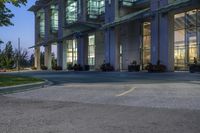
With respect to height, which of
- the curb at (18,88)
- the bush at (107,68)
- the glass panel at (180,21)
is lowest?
the curb at (18,88)

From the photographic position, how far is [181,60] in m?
47.7

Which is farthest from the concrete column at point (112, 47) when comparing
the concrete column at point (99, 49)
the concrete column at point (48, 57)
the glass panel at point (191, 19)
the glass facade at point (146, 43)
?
the concrete column at point (48, 57)

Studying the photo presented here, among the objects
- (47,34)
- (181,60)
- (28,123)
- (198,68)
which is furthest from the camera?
(47,34)

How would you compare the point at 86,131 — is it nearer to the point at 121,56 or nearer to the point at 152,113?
the point at 152,113

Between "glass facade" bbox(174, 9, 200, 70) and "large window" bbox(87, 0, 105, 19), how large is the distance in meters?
15.8

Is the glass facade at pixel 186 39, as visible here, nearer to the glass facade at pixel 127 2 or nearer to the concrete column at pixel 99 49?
the glass facade at pixel 127 2

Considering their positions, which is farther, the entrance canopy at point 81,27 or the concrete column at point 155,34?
the entrance canopy at point 81,27

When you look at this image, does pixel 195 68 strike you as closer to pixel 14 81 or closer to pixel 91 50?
pixel 14 81

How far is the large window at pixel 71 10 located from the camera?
67.7m

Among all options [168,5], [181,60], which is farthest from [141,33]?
[168,5]

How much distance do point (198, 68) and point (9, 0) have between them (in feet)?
69.7

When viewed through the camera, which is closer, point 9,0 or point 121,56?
point 9,0

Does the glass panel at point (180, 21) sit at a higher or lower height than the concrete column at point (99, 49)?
higher

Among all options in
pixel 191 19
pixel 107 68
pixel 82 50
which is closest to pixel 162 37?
pixel 191 19
